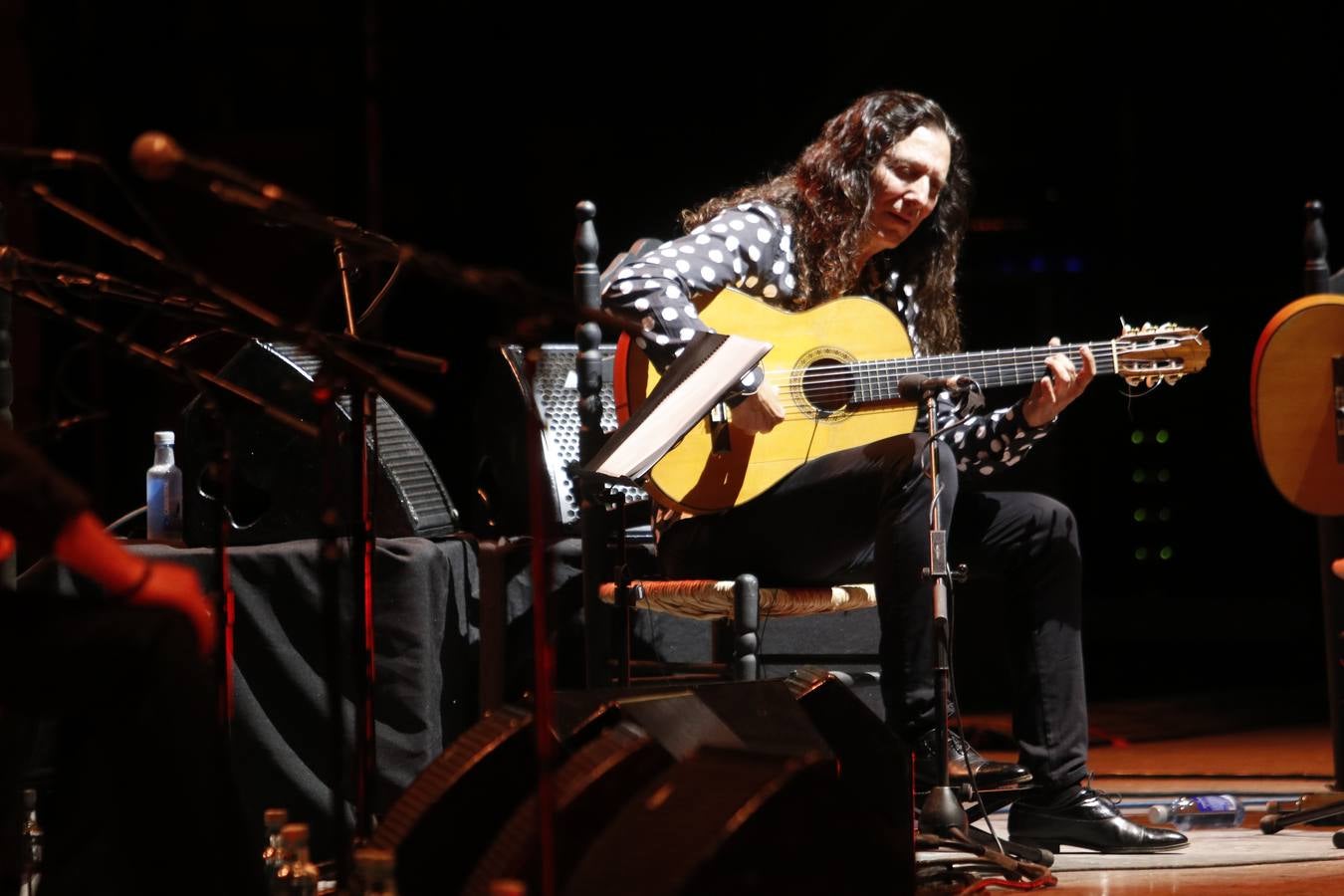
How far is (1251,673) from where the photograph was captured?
588 centimetres

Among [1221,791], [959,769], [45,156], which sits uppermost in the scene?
[45,156]

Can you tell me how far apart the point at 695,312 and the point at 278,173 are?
2459 mm

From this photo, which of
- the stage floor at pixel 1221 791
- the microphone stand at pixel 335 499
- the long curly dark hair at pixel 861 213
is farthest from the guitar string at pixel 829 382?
the microphone stand at pixel 335 499

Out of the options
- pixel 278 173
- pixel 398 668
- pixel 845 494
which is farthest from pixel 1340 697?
pixel 278 173

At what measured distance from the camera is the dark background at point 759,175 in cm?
444

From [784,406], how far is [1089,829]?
3.39ft

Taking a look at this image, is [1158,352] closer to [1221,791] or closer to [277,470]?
[1221,791]

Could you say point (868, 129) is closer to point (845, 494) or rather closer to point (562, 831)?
point (845, 494)

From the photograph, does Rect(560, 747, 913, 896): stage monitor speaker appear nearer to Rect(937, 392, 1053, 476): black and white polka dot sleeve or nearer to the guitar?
the guitar

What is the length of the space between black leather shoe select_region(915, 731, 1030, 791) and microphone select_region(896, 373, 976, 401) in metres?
0.62

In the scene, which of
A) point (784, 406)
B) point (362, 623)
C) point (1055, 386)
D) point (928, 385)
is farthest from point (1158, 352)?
point (362, 623)

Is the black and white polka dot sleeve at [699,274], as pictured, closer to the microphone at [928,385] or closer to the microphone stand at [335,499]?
the microphone at [928,385]

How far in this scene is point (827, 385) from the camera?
312cm

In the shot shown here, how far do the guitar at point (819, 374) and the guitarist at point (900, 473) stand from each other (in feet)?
0.17
